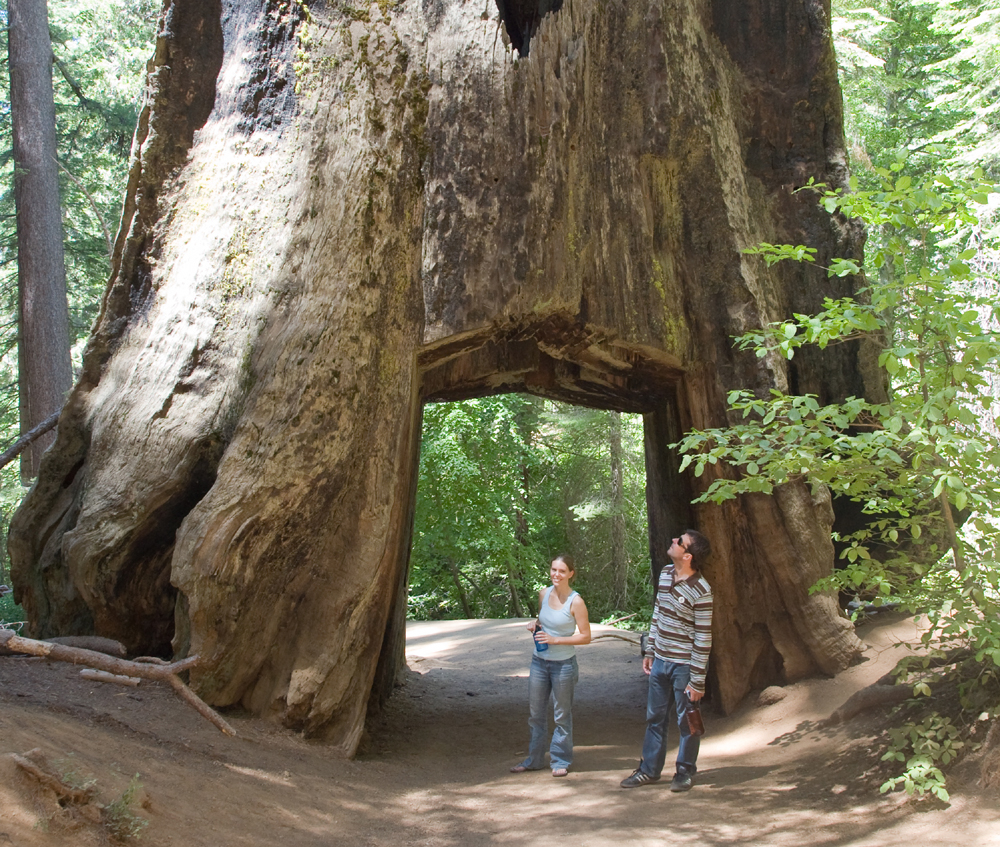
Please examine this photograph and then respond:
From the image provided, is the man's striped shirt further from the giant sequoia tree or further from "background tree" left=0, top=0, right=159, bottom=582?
"background tree" left=0, top=0, right=159, bottom=582

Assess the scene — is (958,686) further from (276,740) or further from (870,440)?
(276,740)

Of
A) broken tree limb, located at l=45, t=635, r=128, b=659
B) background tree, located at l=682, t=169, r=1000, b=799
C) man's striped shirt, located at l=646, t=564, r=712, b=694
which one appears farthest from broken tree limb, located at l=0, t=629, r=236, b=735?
background tree, located at l=682, t=169, r=1000, b=799

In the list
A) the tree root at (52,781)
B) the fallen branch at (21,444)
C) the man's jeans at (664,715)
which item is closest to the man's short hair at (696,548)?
the man's jeans at (664,715)

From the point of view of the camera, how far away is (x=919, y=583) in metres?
4.76

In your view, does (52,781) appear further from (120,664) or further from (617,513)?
(617,513)

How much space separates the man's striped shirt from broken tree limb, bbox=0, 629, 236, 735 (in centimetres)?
301

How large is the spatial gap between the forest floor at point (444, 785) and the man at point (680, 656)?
0.16m

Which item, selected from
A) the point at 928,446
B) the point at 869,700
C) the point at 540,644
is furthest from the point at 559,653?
the point at 928,446

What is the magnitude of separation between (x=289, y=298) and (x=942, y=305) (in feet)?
14.9

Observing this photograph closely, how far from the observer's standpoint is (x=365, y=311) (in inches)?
253

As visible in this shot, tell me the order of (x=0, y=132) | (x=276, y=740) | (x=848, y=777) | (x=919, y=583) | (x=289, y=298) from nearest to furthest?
(x=919, y=583) < (x=848, y=777) < (x=276, y=740) < (x=289, y=298) < (x=0, y=132)

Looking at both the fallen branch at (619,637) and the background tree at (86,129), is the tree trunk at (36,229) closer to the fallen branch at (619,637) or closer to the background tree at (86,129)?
the background tree at (86,129)

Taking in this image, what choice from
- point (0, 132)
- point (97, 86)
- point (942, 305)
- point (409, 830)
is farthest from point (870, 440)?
point (97, 86)

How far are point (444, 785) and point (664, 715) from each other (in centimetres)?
175
